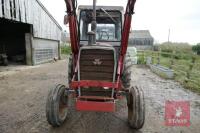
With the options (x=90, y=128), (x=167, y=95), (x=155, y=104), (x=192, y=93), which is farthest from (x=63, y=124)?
(x=192, y=93)

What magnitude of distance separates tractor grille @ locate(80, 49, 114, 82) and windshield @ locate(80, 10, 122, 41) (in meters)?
1.15

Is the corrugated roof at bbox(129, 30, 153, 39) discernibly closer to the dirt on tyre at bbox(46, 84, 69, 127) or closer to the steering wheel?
the steering wheel

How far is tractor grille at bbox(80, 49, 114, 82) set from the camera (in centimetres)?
285

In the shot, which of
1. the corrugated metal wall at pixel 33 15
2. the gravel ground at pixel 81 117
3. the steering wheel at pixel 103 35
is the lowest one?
the gravel ground at pixel 81 117

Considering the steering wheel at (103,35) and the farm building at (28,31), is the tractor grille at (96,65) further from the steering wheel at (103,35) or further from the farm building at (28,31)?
the farm building at (28,31)

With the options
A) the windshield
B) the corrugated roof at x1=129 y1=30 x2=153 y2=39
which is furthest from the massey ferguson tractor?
the corrugated roof at x1=129 y1=30 x2=153 y2=39

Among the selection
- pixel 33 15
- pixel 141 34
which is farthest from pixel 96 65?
pixel 141 34

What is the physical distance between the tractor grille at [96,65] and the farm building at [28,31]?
613cm

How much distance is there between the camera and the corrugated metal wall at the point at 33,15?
24.7 feet

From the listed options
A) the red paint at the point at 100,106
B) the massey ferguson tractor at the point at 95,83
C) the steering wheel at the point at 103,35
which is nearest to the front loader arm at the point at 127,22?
the massey ferguson tractor at the point at 95,83

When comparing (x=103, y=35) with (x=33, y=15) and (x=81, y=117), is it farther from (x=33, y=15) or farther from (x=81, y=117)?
(x=33, y=15)

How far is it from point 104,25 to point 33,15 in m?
7.38

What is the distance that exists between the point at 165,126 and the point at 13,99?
12.1 ft

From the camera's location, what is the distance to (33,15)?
32.6ft
